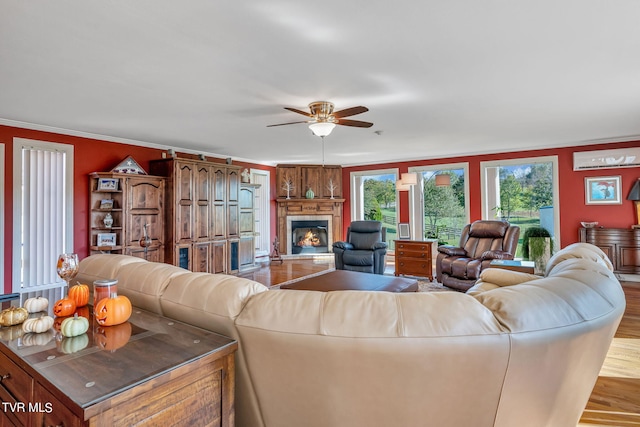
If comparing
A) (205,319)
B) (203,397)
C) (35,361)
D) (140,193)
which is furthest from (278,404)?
(140,193)

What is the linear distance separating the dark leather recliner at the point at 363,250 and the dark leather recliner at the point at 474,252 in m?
1.00

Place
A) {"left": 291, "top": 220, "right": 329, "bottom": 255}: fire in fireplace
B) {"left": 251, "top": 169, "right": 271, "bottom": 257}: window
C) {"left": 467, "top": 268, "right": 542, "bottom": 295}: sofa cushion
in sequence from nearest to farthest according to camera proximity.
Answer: {"left": 467, "top": 268, "right": 542, "bottom": 295}: sofa cushion < {"left": 251, "top": 169, "right": 271, "bottom": 257}: window < {"left": 291, "top": 220, "right": 329, "bottom": 255}: fire in fireplace

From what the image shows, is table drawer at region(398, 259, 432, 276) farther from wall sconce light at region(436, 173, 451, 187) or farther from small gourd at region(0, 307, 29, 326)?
small gourd at region(0, 307, 29, 326)

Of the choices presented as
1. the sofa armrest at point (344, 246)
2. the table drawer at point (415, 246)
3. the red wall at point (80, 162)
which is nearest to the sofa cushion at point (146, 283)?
the red wall at point (80, 162)

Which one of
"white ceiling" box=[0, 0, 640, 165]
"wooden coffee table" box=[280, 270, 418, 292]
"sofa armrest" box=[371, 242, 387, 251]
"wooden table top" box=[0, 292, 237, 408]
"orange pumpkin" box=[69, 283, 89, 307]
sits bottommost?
"wooden coffee table" box=[280, 270, 418, 292]

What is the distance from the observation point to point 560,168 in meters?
5.70

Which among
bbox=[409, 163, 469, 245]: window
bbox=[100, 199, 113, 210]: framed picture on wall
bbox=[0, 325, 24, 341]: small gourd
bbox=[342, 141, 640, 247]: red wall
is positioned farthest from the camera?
bbox=[409, 163, 469, 245]: window

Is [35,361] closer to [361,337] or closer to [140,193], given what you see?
[361,337]

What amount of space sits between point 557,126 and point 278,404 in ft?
16.8

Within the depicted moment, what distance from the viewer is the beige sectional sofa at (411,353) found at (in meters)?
0.97

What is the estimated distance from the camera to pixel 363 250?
573 cm

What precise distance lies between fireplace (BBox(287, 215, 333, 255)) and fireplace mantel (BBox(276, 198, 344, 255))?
0.10 m

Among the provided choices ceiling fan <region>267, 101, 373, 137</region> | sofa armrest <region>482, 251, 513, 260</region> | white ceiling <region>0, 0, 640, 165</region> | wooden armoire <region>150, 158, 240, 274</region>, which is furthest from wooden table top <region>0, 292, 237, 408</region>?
sofa armrest <region>482, 251, 513, 260</region>

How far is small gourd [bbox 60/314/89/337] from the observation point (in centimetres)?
110
